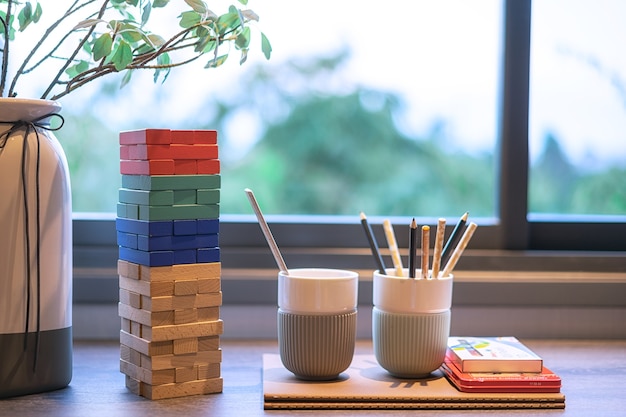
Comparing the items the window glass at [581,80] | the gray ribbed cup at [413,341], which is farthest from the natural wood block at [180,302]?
the window glass at [581,80]

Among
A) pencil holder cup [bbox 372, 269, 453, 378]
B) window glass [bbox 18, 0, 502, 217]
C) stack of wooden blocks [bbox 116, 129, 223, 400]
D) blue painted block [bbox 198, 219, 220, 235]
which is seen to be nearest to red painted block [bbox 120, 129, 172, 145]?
stack of wooden blocks [bbox 116, 129, 223, 400]

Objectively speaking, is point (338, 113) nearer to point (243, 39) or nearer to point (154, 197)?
point (243, 39)

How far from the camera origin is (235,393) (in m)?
0.98

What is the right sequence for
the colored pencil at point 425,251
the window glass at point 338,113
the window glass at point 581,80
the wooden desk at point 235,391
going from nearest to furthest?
the wooden desk at point 235,391
the colored pencil at point 425,251
the window glass at point 581,80
the window glass at point 338,113

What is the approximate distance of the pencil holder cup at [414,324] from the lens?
0.99 metres

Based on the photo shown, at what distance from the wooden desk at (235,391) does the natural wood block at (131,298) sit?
0.35 feet

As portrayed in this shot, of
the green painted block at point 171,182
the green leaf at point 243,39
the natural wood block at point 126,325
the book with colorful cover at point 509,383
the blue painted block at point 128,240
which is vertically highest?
the green leaf at point 243,39

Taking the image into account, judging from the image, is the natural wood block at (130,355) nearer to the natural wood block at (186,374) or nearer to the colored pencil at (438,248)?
the natural wood block at (186,374)

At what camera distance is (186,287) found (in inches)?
37.4

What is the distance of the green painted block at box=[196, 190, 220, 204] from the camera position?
96cm

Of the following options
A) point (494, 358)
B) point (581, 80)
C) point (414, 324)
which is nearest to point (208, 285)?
point (414, 324)

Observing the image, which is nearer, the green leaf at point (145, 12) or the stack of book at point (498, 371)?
the stack of book at point (498, 371)

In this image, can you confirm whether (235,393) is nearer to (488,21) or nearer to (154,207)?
(154,207)

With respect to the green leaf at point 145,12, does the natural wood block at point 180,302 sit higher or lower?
lower
